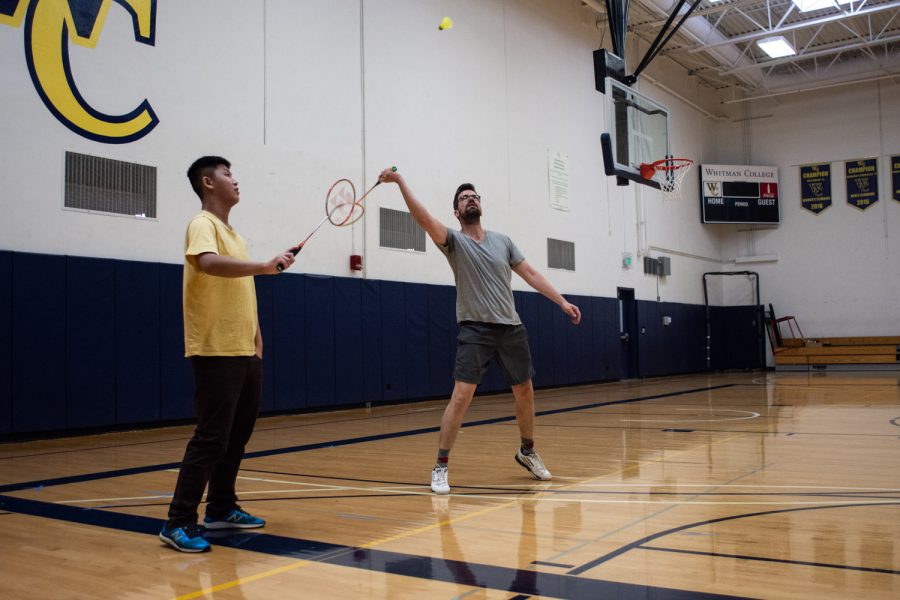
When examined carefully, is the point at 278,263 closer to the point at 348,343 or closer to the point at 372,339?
the point at 348,343

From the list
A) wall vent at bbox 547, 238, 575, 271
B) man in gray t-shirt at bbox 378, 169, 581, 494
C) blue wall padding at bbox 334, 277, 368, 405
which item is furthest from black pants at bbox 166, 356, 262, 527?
wall vent at bbox 547, 238, 575, 271

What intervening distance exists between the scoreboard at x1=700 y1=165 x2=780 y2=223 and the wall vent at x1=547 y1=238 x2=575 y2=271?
7.45 meters

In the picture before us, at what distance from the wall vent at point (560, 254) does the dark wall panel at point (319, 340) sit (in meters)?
5.99

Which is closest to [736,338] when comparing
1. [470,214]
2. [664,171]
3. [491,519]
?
[664,171]

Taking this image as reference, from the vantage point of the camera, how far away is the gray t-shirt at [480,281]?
4691mm

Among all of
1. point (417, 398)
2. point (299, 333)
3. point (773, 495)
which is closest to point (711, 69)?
point (417, 398)

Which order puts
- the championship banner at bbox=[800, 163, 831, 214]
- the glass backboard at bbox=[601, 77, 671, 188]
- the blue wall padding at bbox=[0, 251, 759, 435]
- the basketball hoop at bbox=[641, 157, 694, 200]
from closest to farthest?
the blue wall padding at bbox=[0, 251, 759, 435] → the glass backboard at bbox=[601, 77, 671, 188] → the basketball hoop at bbox=[641, 157, 694, 200] → the championship banner at bbox=[800, 163, 831, 214]

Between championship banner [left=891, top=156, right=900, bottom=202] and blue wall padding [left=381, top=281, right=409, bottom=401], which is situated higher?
championship banner [left=891, top=156, right=900, bottom=202]

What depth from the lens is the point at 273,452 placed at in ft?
21.6

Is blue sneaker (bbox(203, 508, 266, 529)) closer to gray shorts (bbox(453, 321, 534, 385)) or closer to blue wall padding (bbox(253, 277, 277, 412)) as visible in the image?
gray shorts (bbox(453, 321, 534, 385))

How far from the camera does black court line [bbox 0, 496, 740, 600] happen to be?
8.39 ft

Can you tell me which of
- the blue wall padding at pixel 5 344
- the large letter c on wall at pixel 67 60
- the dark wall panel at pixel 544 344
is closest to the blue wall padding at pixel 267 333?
the large letter c on wall at pixel 67 60

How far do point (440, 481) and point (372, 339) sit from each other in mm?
7266

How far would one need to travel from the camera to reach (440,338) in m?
12.9
